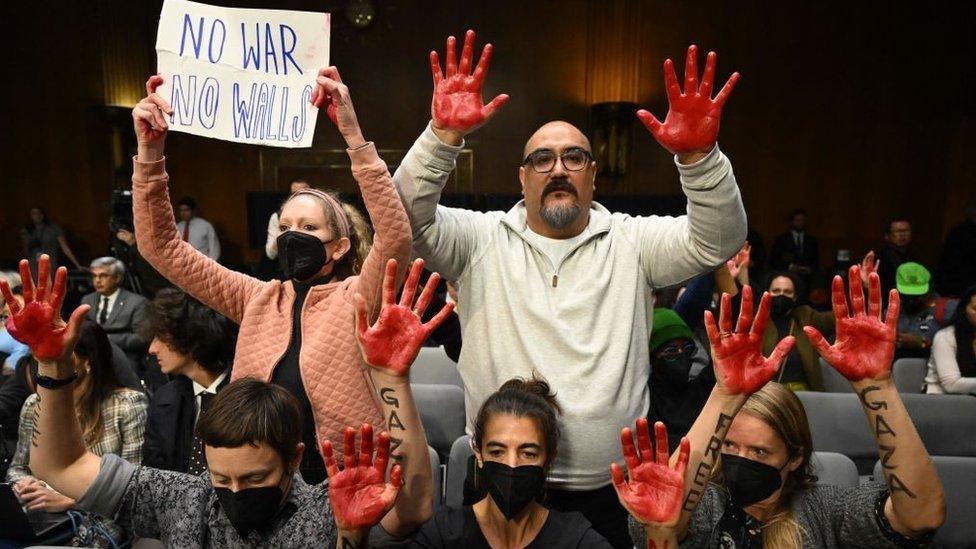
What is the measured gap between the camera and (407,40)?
27.4 feet

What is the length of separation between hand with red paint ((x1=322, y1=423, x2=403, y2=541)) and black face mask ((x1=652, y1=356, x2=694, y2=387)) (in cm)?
125

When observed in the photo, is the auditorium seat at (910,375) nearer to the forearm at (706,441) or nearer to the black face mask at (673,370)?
the black face mask at (673,370)

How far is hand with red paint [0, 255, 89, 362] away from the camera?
4.58 ft

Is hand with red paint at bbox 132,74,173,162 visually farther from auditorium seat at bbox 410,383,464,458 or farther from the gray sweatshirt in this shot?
auditorium seat at bbox 410,383,464,458

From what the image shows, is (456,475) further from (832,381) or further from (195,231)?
(195,231)

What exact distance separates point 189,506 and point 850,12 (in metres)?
8.86

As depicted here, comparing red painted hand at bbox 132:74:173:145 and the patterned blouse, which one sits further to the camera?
the patterned blouse

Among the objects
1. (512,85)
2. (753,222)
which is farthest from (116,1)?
(753,222)

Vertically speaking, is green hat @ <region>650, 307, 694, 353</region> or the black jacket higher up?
green hat @ <region>650, 307, 694, 353</region>

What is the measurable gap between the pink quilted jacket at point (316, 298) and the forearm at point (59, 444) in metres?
0.40

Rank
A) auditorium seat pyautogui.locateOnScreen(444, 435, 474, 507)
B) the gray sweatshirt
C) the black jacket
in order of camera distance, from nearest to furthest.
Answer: the gray sweatshirt
the black jacket
auditorium seat pyautogui.locateOnScreen(444, 435, 474, 507)

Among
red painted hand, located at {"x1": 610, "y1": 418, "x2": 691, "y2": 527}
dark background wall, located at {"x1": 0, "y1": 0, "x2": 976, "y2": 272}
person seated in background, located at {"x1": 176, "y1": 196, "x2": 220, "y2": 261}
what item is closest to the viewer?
red painted hand, located at {"x1": 610, "y1": 418, "x2": 691, "y2": 527}

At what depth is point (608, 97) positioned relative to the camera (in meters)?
8.27

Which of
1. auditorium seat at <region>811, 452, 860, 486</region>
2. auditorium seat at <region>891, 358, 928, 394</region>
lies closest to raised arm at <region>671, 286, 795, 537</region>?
auditorium seat at <region>811, 452, 860, 486</region>
